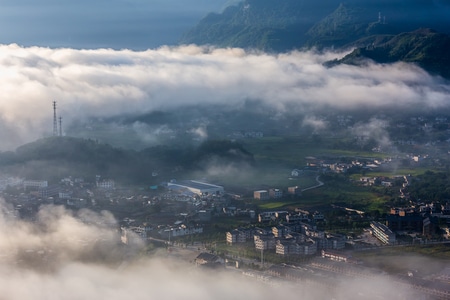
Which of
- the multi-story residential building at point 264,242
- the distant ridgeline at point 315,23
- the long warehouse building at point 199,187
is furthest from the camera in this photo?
the distant ridgeline at point 315,23

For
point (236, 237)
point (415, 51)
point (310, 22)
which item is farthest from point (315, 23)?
point (236, 237)

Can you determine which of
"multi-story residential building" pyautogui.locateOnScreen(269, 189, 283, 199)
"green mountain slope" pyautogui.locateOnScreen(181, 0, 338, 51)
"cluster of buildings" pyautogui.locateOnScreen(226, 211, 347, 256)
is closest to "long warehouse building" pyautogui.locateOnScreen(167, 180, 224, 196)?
"multi-story residential building" pyautogui.locateOnScreen(269, 189, 283, 199)

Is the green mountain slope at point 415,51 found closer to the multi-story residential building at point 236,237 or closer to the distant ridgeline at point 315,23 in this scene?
the distant ridgeline at point 315,23

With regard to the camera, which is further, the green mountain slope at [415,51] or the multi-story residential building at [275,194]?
the green mountain slope at [415,51]

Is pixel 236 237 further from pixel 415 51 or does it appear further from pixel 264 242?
pixel 415 51

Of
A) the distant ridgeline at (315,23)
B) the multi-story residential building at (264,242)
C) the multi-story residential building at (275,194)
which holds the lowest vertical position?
the multi-story residential building at (264,242)

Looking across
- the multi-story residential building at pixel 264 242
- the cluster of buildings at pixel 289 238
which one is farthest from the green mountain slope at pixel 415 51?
the multi-story residential building at pixel 264 242

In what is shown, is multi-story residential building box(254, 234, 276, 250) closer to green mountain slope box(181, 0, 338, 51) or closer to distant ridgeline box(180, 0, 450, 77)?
distant ridgeline box(180, 0, 450, 77)

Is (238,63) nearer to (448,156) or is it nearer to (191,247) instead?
(448,156)
